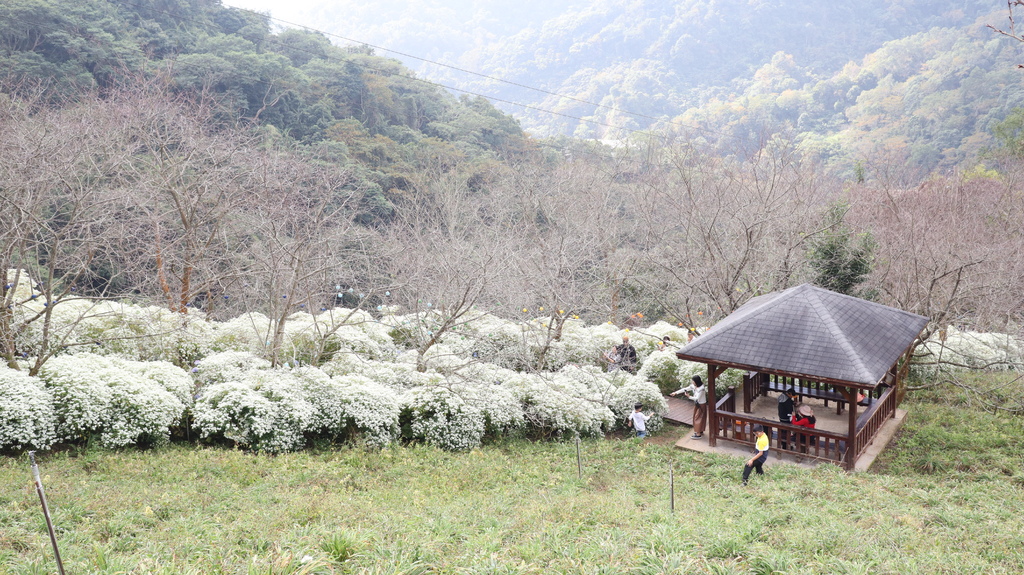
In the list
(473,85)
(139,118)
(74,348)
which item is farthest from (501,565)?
(473,85)

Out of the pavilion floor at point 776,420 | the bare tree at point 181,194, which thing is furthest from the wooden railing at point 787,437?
the bare tree at point 181,194

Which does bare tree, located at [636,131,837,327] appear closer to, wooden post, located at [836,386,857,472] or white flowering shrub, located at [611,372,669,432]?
white flowering shrub, located at [611,372,669,432]

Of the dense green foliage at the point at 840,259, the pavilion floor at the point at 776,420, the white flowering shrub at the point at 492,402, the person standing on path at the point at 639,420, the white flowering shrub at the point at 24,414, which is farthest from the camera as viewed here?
the dense green foliage at the point at 840,259

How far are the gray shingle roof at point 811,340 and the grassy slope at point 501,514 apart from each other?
141 centimetres

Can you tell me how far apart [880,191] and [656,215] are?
7.74m

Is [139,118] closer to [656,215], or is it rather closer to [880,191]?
[656,215]

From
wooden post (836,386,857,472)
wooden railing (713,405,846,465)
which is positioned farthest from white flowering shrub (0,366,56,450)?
wooden post (836,386,857,472)

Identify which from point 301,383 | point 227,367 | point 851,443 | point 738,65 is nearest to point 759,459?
point 851,443

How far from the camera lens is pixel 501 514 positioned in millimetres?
6293

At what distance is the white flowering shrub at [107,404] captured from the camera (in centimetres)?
760

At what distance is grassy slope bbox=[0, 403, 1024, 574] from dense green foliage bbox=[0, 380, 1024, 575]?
22 millimetres

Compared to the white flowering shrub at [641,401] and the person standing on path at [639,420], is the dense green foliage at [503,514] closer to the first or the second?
the person standing on path at [639,420]

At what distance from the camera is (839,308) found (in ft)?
31.2

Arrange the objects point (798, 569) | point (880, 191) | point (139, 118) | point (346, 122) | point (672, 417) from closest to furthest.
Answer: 1. point (798, 569)
2. point (672, 417)
3. point (139, 118)
4. point (880, 191)
5. point (346, 122)
